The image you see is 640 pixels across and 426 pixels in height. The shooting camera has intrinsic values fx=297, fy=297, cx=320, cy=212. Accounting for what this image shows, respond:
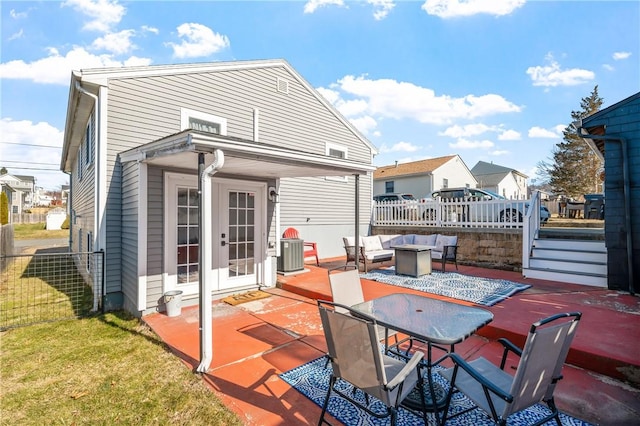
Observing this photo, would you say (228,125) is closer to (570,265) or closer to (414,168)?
(570,265)

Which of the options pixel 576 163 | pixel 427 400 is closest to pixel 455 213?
pixel 427 400

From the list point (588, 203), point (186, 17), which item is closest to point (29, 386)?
point (186, 17)

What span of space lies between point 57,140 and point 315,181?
3450 cm

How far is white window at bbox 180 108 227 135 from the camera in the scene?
6768 millimetres

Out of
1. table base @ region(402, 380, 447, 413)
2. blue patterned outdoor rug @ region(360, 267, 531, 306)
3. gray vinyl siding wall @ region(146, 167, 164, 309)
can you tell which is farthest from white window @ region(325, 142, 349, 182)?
table base @ region(402, 380, 447, 413)

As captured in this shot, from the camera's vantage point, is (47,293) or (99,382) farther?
(47,293)

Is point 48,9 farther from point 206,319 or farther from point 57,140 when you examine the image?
point 57,140

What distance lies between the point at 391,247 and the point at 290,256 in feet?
10.3

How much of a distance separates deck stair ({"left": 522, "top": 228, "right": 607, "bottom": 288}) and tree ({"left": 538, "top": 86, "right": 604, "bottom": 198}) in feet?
70.9

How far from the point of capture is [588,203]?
14.6 metres

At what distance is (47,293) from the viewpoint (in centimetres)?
678

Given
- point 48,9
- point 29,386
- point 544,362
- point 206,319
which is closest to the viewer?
point 544,362

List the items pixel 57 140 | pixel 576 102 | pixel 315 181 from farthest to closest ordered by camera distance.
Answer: pixel 57 140 → pixel 576 102 → pixel 315 181

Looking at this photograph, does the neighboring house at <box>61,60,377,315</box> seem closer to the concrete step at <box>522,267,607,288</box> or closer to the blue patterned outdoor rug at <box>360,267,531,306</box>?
the blue patterned outdoor rug at <box>360,267,531,306</box>
